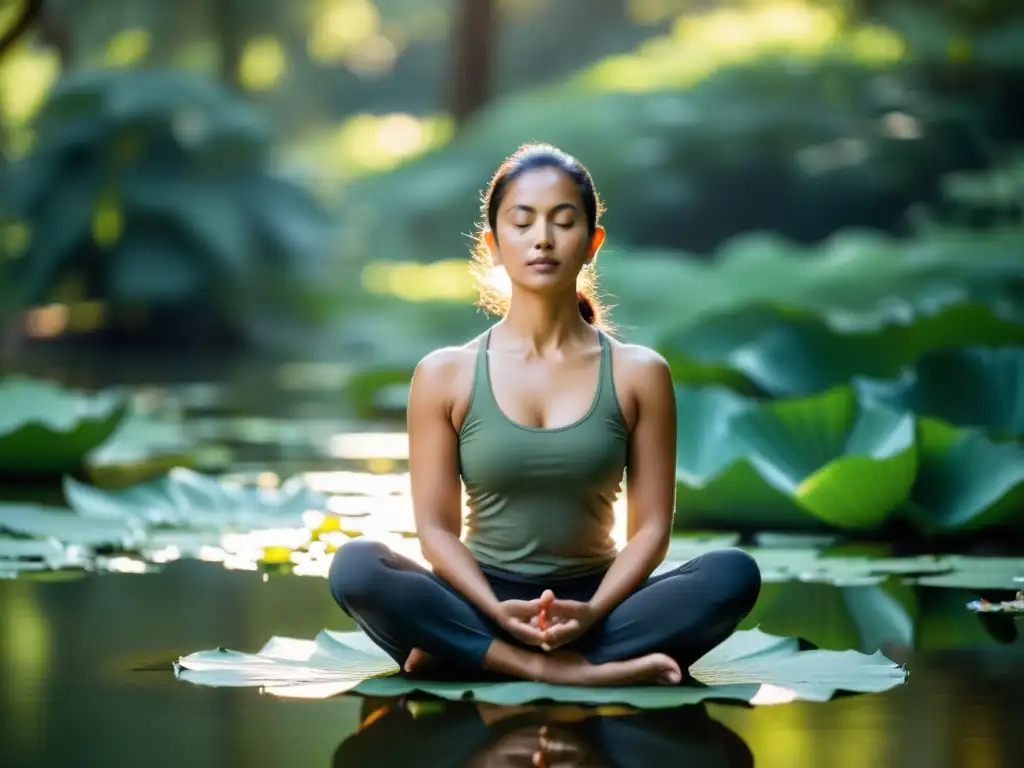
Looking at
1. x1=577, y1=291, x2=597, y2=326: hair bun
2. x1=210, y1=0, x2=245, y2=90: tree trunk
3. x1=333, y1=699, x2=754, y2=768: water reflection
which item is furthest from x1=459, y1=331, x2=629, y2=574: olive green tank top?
x1=210, y1=0, x2=245, y2=90: tree trunk

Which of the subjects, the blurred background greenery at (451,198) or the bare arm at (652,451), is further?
the blurred background greenery at (451,198)

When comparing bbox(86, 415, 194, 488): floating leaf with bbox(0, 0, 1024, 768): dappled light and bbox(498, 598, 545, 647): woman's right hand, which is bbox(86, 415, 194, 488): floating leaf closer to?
bbox(0, 0, 1024, 768): dappled light

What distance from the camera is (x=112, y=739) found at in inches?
76.0

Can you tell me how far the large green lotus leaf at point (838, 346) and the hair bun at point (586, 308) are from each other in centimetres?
229

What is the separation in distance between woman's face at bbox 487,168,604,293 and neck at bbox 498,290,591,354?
0.02 metres

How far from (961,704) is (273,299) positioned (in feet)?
35.0

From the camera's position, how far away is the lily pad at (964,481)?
3.28 meters

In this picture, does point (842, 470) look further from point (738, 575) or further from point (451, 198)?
point (451, 198)

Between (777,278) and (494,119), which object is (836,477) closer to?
(777,278)

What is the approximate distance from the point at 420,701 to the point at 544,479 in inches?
11.8

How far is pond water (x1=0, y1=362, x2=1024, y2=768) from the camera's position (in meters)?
1.84

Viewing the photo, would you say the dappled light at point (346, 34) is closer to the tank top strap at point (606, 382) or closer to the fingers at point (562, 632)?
the tank top strap at point (606, 382)

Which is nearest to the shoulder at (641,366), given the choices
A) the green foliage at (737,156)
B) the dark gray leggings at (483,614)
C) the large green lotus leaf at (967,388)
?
the dark gray leggings at (483,614)

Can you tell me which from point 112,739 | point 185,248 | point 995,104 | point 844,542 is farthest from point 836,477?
point 995,104
